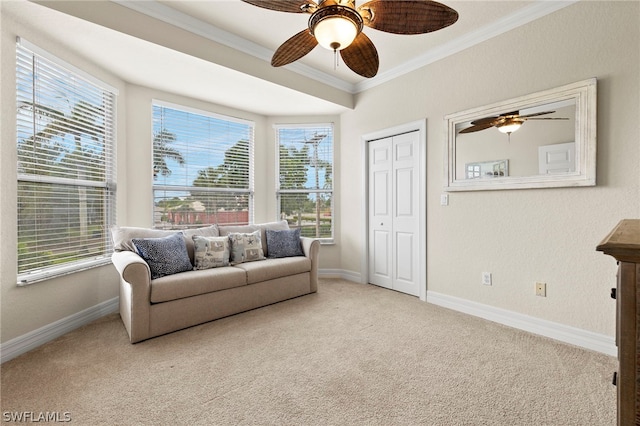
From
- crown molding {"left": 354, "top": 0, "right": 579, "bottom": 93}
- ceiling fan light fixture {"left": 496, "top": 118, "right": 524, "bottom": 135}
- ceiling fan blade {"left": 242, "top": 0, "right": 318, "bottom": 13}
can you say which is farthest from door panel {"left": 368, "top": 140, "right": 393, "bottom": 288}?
ceiling fan blade {"left": 242, "top": 0, "right": 318, "bottom": 13}

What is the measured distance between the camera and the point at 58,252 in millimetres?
2672

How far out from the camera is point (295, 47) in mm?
2029

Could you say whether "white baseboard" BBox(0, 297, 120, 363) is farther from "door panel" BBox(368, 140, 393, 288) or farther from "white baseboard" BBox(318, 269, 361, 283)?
"door panel" BBox(368, 140, 393, 288)

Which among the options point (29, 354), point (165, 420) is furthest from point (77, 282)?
point (165, 420)

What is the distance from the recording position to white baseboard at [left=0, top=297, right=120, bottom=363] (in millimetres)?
2195

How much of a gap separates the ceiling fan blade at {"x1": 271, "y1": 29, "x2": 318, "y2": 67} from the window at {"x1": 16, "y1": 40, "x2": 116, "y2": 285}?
204cm

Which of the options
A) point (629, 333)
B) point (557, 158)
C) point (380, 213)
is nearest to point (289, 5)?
point (629, 333)

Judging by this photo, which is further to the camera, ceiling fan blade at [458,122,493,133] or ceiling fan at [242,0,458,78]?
ceiling fan blade at [458,122,493,133]

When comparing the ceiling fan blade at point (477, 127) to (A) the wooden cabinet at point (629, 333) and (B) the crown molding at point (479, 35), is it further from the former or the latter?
(A) the wooden cabinet at point (629, 333)

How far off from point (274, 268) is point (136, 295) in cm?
134

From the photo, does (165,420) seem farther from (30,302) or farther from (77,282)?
(77,282)

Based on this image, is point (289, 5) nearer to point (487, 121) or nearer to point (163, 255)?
point (487, 121)
